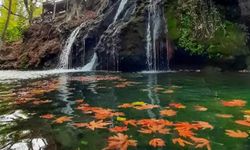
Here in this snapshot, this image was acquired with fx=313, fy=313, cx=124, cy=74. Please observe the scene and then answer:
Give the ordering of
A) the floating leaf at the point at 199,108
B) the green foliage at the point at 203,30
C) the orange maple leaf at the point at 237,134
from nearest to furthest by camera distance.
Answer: the orange maple leaf at the point at 237,134 < the floating leaf at the point at 199,108 < the green foliage at the point at 203,30

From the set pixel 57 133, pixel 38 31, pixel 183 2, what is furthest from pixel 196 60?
pixel 38 31

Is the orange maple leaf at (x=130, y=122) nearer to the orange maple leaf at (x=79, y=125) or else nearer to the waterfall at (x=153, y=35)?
the orange maple leaf at (x=79, y=125)

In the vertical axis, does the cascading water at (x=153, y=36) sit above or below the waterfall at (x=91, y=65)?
above

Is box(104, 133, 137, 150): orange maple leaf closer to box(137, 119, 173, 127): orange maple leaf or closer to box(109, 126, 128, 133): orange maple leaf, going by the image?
box(109, 126, 128, 133): orange maple leaf

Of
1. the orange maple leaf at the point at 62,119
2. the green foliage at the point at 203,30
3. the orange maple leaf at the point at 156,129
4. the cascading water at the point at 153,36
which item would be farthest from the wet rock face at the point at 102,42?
the orange maple leaf at the point at 156,129

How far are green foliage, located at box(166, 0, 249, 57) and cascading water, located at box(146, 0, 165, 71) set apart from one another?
0.41m

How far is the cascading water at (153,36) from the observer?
442 inches

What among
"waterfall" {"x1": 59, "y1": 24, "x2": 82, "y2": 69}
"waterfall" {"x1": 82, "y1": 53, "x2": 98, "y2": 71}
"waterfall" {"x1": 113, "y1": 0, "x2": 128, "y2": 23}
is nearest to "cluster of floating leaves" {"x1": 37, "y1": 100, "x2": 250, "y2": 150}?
"waterfall" {"x1": 82, "y1": 53, "x2": 98, "y2": 71}

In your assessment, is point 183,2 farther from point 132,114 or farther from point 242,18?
point 132,114

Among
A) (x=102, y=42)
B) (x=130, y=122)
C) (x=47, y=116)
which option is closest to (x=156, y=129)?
(x=130, y=122)

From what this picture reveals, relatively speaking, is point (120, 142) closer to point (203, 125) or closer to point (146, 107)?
point (203, 125)

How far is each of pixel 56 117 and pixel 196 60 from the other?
27.7 ft

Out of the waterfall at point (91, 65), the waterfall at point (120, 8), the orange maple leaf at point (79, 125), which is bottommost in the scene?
the orange maple leaf at point (79, 125)

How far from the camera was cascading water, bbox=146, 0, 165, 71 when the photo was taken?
442 inches
